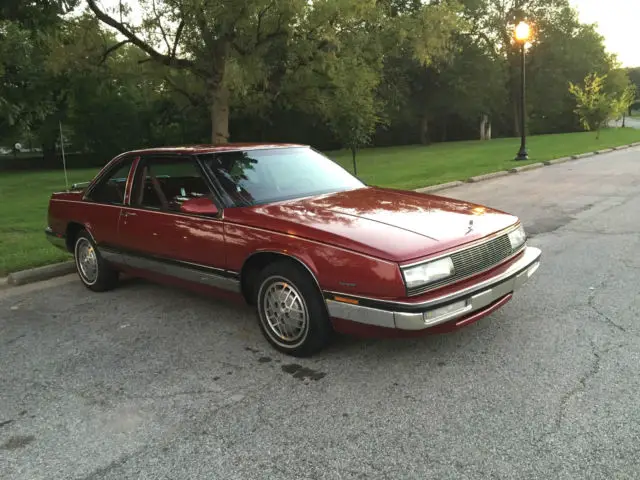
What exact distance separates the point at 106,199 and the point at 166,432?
3204 mm

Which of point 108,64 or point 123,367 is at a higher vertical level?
point 108,64

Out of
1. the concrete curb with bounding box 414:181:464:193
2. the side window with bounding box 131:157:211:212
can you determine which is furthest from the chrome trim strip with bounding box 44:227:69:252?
the concrete curb with bounding box 414:181:464:193

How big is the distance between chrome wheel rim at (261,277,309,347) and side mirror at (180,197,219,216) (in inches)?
29.4

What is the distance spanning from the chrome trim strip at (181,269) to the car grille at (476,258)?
1564 mm

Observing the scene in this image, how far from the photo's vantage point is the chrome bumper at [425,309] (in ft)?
11.3

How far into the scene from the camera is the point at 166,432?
10.1ft

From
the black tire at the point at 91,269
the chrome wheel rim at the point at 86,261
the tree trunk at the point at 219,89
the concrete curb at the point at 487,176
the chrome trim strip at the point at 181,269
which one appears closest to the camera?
the chrome trim strip at the point at 181,269

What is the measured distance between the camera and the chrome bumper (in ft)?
11.3

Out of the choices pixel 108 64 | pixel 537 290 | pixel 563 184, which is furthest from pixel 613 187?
pixel 108 64

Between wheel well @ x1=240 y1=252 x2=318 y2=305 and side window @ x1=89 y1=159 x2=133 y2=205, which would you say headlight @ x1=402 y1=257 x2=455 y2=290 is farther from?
side window @ x1=89 y1=159 x2=133 y2=205

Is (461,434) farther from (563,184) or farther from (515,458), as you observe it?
(563,184)

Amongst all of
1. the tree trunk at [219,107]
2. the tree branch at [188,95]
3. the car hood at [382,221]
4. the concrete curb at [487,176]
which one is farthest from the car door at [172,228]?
the tree branch at [188,95]

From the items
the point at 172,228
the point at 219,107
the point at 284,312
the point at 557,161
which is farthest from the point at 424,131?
the point at 284,312

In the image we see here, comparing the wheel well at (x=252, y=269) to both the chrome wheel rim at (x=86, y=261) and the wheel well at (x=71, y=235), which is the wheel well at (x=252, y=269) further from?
the wheel well at (x=71, y=235)
